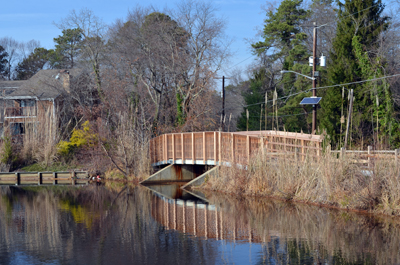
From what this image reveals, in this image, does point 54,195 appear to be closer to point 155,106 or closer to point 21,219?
point 21,219

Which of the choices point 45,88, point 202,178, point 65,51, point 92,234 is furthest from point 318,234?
point 65,51

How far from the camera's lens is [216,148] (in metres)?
23.6

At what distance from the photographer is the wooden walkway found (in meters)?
19.1

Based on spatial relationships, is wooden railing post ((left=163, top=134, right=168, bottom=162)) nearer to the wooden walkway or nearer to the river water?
the wooden walkway

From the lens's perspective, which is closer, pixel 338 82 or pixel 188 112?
pixel 338 82

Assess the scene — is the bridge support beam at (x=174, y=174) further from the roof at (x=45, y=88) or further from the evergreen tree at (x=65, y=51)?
the evergreen tree at (x=65, y=51)

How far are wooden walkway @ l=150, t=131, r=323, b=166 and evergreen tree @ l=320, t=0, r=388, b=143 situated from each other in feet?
29.0

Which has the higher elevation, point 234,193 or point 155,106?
point 155,106

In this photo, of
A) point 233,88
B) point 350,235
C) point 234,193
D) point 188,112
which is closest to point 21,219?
point 234,193

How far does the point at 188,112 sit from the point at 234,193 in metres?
15.1

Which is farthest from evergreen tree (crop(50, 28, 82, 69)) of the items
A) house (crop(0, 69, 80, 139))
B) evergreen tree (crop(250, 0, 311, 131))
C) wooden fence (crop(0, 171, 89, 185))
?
wooden fence (crop(0, 171, 89, 185))

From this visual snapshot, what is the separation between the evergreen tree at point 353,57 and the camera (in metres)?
31.6

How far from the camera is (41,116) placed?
37812 millimetres

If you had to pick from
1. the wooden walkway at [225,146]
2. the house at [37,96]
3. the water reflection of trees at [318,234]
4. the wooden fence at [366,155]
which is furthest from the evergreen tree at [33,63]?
the wooden fence at [366,155]
